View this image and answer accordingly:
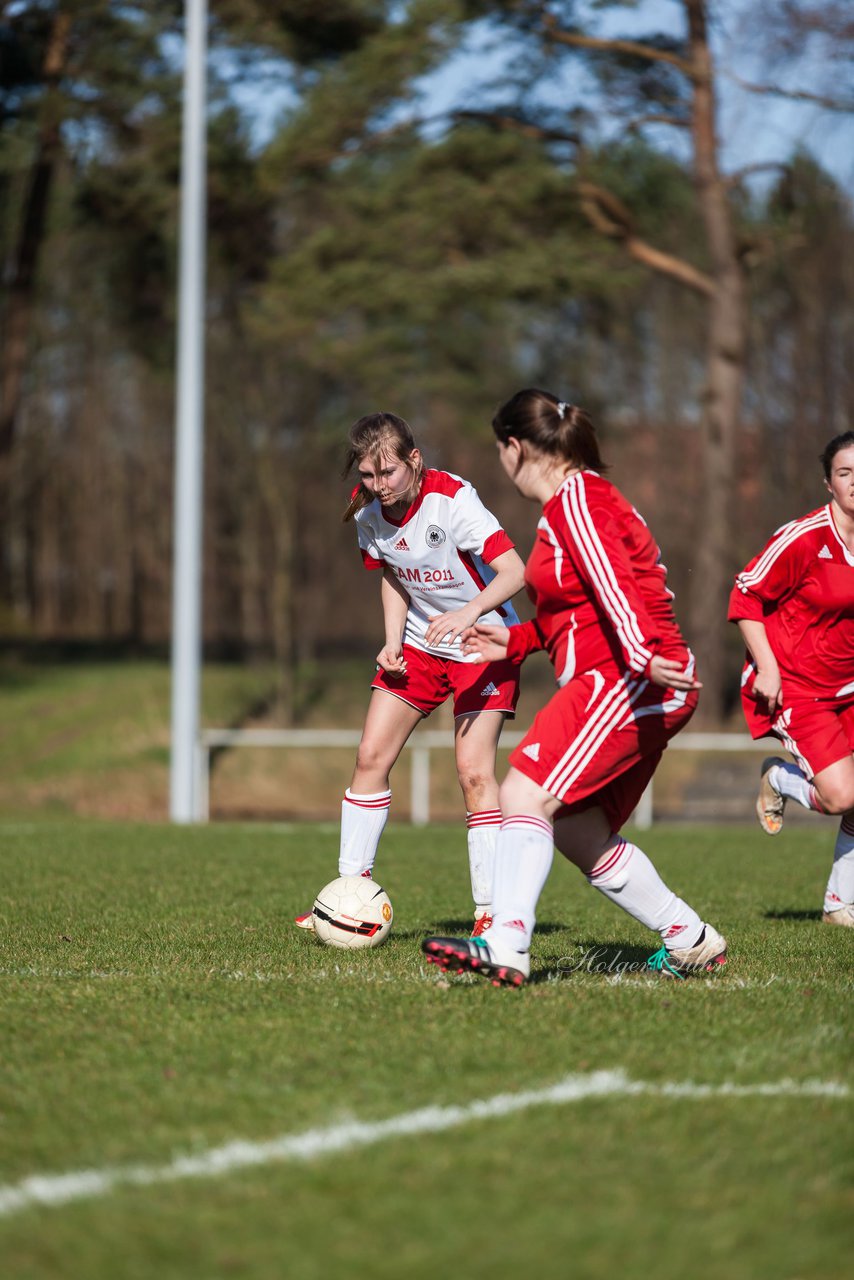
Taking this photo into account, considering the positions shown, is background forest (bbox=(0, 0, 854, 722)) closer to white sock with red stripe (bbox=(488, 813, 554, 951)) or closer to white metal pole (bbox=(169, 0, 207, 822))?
white metal pole (bbox=(169, 0, 207, 822))

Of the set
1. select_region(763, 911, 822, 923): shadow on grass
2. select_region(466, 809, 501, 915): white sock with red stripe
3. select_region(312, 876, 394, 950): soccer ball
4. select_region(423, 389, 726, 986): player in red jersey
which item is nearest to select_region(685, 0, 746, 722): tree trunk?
select_region(763, 911, 822, 923): shadow on grass

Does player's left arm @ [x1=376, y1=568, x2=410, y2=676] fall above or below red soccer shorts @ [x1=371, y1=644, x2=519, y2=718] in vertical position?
above

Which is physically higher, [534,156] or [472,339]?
[534,156]

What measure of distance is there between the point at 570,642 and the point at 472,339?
19.8 m

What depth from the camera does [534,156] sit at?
21.5m

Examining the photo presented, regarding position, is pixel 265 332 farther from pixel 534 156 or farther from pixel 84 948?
pixel 84 948

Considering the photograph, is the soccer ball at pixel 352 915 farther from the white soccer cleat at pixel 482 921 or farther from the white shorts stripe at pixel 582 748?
the white shorts stripe at pixel 582 748

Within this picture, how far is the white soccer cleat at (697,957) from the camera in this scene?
517cm

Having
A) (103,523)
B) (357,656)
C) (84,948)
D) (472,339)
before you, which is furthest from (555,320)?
(84,948)

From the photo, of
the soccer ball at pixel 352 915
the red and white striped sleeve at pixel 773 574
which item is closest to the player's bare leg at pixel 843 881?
the red and white striped sleeve at pixel 773 574

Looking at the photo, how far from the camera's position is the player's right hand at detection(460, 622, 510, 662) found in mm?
4938

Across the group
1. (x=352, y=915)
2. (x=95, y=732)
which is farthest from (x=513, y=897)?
(x=95, y=732)

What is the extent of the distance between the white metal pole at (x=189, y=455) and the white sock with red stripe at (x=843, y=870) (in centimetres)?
1045

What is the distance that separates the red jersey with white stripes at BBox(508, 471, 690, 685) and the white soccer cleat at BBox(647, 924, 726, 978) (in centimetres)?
103
